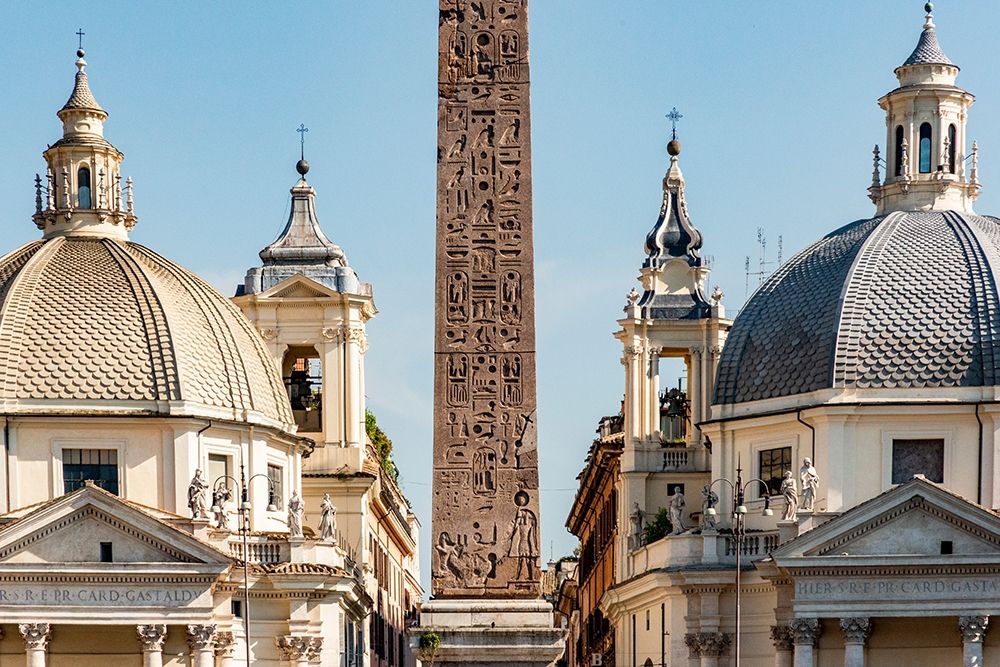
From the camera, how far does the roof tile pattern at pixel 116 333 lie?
3546 inches

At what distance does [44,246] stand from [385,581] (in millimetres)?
30902

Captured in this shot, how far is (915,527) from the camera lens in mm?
83750

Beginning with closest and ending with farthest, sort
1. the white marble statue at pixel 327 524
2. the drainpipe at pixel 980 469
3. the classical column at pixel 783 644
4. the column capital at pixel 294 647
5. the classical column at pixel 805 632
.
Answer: the classical column at pixel 805 632 → the classical column at pixel 783 644 → the drainpipe at pixel 980 469 → the column capital at pixel 294 647 → the white marble statue at pixel 327 524

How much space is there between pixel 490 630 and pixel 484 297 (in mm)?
5533

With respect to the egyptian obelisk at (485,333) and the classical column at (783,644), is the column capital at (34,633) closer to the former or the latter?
the classical column at (783,644)

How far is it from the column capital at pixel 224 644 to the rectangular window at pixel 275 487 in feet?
24.8

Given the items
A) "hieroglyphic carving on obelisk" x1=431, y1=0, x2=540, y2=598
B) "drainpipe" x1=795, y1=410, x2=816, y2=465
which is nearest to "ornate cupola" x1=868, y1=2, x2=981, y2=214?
"drainpipe" x1=795, y1=410, x2=816, y2=465

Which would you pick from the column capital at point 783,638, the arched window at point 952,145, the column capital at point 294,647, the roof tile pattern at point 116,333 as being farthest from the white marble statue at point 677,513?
the arched window at point 952,145

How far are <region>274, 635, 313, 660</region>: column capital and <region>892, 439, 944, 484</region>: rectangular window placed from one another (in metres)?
16.5

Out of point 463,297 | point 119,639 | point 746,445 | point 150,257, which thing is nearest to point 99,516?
point 119,639

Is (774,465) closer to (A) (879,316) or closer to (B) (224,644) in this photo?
(A) (879,316)

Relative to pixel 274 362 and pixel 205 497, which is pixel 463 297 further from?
pixel 274 362

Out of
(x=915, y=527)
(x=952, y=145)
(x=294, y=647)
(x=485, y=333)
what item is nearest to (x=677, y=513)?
(x=915, y=527)

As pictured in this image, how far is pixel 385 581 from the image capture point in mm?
120562
